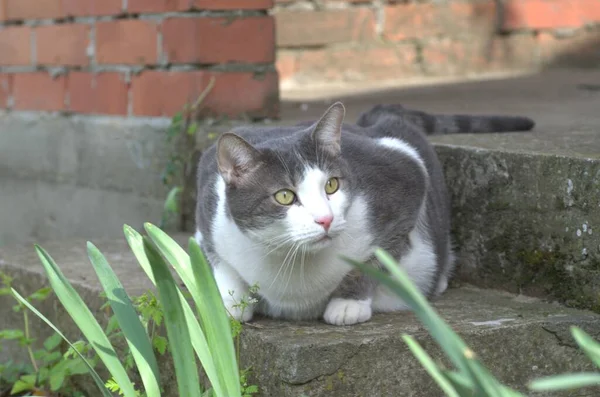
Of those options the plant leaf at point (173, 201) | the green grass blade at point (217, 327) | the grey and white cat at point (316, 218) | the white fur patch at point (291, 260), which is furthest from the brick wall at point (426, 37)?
the green grass blade at point (217, 327)

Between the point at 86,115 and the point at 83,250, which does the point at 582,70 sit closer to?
the point at 86,115

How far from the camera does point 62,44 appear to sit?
11.6ft

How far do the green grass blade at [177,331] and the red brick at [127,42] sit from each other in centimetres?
168

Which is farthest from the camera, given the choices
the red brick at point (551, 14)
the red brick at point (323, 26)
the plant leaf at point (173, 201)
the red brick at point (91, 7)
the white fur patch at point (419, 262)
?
the red brick at point (551, 14)

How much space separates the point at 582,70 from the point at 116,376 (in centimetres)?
381

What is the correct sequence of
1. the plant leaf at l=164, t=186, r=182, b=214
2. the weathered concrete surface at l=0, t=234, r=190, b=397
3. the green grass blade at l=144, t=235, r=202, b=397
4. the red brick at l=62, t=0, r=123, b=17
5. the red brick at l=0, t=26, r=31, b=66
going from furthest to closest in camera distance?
the red brick at l=0, t=26, r=31, b=66
the red brick at l=62, t=0, r=123, b=17
the plant leaf at l=164, t=186, r=182, b=214
the weathered concrete surface at l=0, t=234, r=190, b=397
the green grass blade at l=144, t=235, r=202, b=397

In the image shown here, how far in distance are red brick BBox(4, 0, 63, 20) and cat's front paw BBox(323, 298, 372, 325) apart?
2.00 meters

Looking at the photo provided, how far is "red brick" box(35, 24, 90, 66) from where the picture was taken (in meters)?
3.45

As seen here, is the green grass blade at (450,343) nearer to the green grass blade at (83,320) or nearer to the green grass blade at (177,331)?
the green grass blade at (177,331)

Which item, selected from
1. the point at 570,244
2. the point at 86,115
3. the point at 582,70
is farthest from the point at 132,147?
the point at 582,70

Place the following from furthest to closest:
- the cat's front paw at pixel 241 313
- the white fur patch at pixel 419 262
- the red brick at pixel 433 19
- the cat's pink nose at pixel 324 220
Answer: the red brick at pixel 433 19 → the white fur patch at pixel 419 262 → the cat's front paw at pixel 241 313 → the cat's pink nose at pixel 324 220

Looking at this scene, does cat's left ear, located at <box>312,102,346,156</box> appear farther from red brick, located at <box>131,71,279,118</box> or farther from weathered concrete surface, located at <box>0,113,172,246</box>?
weathered concrete surface, located at <box>0,113,172,246</box>

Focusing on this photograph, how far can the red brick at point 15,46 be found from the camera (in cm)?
374

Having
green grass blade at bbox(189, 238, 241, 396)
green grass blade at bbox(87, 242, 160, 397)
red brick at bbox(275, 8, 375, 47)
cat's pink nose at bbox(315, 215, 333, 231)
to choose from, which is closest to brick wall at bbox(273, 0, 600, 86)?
red brick at bbox(275, 8, 375, 47)
